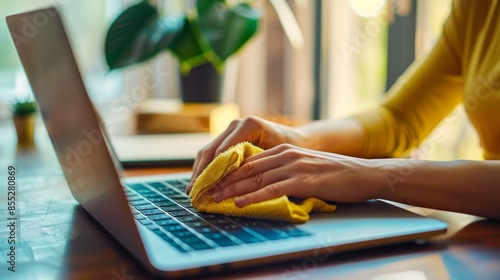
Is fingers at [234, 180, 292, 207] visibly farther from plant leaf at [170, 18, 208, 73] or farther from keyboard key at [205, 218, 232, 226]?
Result: plant leaf at [170, 18, 208, 73]

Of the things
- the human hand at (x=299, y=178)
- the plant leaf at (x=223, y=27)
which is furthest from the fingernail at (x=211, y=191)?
the plant leaf at (x=223, y=27)

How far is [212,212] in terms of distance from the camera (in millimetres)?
673

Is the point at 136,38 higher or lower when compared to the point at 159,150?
higher

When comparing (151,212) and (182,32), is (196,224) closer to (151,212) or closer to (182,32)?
(151,212)

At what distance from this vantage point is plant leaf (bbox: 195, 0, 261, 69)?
1.51 meters

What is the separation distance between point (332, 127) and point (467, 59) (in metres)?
0.29

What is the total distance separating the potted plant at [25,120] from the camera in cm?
150

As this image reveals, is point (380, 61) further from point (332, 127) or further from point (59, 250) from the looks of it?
point (59, 250)

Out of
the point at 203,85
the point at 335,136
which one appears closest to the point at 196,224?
the point at 335,136

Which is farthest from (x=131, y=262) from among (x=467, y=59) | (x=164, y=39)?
(x=164, y=39)

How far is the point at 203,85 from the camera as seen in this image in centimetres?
202

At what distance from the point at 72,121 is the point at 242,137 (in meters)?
0.31

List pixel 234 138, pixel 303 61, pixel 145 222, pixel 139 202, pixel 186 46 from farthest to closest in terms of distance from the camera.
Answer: pixel 303 61 < pixel 186 46 < pixel 234 138 < pixel 139 202 < pixel 145 222

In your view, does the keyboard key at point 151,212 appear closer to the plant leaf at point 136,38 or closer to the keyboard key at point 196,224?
the keyboard key at point 196,224
